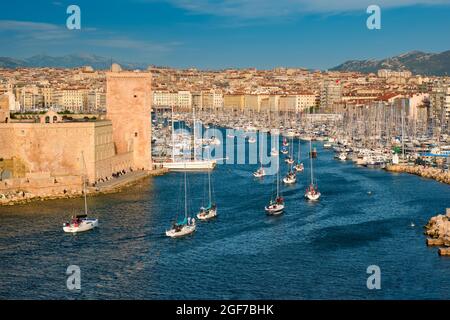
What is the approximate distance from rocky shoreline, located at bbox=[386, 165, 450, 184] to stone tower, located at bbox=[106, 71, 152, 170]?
28.1 feet

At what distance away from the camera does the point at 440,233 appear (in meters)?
14.1

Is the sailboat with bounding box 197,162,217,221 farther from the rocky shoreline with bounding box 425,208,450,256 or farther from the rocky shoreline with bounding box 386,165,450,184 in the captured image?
the rocky shoreline with bounding box 386,165,450,184

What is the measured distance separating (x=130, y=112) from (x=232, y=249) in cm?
1194

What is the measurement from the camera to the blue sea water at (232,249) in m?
11.0

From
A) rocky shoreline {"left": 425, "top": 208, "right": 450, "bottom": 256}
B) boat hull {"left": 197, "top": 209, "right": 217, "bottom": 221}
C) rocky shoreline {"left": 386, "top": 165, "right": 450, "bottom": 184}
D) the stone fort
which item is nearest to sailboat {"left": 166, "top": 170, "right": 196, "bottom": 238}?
boat hull {"left": 197, "top": 209, "right": 217, "bottom": 221}

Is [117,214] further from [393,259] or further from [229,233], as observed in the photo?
[393,259]

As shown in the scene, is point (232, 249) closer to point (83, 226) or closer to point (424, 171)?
point (83, 226)

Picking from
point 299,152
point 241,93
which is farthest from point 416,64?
point 299,152

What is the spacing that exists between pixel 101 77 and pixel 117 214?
3153 inches

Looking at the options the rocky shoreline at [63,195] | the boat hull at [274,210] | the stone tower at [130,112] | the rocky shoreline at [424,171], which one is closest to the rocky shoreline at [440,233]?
the boat hull at [274,210]

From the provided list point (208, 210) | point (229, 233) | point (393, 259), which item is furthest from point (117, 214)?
point (393, 259)

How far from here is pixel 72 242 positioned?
549 inches
